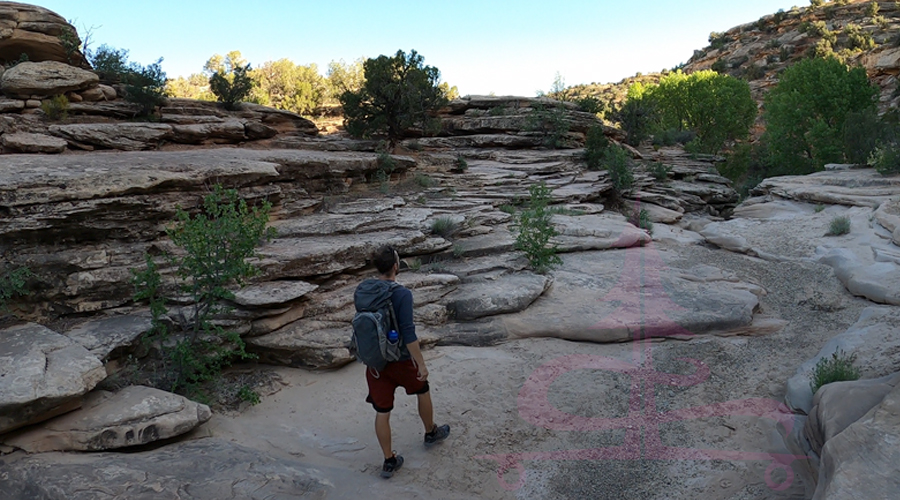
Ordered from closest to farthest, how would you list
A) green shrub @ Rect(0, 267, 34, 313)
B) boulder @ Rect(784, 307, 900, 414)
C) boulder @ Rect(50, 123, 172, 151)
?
boulder @ Rect(784, 307, 900, 414) → green shrub @ Rect(0, 267, 34, 313) → boulder @ Rect(50, 123, 172, 151)

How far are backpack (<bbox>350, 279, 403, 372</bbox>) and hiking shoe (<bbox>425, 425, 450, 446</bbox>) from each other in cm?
93

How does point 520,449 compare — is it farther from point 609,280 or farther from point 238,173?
point 238,173

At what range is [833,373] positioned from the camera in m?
4.45

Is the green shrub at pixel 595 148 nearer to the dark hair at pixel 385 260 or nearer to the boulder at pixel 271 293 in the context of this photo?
the boulder at pixel 271 293

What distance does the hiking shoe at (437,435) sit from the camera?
4.41m

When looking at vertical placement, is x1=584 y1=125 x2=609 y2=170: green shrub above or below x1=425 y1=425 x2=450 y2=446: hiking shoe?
above

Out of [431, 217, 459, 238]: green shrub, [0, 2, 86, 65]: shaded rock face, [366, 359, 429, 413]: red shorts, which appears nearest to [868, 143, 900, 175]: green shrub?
[431, 217, 459, 238]: green shrub

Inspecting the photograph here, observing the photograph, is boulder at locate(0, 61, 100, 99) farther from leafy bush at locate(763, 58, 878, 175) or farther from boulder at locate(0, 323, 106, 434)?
leafy bush at locate(763, 58, 878, 175)

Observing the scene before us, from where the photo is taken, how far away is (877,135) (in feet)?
58.0

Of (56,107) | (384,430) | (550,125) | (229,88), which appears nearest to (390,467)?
(384,430)

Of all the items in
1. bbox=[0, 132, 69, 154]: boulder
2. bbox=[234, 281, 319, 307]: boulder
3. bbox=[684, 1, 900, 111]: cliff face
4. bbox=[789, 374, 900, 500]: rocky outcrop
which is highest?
bbox=[684, 1, 900, 111]: cliff face

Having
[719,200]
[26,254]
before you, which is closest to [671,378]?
[26,254]

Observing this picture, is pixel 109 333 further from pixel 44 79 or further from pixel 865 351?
A: pixel 44 79

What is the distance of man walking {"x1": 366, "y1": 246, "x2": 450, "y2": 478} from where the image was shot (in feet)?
12.6
